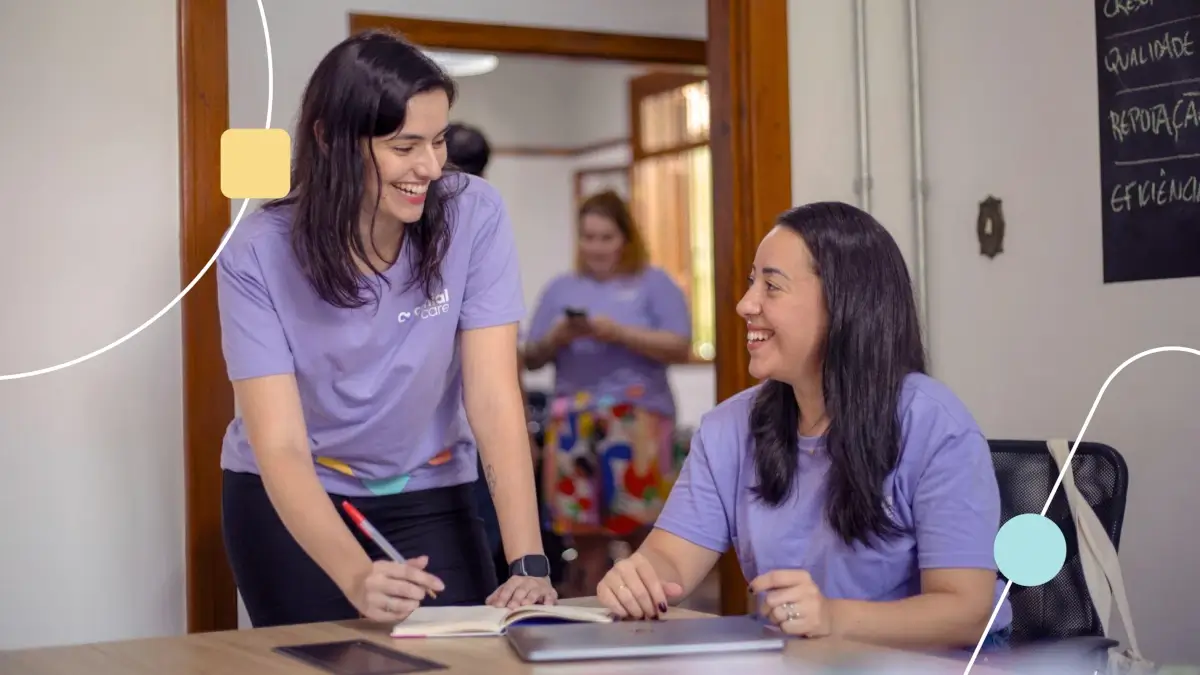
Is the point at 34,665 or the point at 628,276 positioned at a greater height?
the point at 628,276

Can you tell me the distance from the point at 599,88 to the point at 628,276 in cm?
408

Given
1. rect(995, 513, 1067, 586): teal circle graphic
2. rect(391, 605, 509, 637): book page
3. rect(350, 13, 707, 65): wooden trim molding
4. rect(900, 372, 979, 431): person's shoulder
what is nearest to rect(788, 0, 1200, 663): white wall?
rect(900, 372, 979, 431): person's shoulder

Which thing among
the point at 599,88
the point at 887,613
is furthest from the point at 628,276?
the point at 599,88

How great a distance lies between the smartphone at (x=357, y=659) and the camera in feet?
4.14

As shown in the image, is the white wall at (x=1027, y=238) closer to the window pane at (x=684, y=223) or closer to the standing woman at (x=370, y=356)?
the standing woman at (x=370, y=356)

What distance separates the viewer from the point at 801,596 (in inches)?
55.4

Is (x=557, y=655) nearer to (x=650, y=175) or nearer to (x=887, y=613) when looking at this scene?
(x=887, y=613)

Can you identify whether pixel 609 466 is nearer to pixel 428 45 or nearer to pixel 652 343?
pixel 652 343

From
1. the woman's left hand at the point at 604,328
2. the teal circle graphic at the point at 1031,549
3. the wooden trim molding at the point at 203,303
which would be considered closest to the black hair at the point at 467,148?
the wooden trim molding at the point at 203,303

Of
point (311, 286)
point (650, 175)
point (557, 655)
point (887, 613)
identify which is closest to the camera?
point (557, 655)

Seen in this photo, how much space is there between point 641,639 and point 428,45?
2958mm

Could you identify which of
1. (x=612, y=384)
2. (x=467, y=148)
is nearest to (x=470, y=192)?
(x=467, y=148)

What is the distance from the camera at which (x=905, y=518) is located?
1704mm

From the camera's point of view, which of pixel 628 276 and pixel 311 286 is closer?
pixel 311 286
